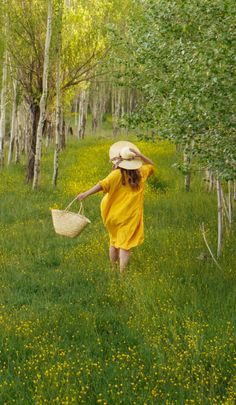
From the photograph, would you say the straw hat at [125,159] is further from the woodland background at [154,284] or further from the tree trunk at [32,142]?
the tree trunk at [32,142]

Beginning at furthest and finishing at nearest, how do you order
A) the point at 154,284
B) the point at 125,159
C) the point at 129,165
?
the point at 125,159 → the point at 129,165 → the point at 154,284

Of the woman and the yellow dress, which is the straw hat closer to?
the woman

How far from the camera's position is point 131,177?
8.52m

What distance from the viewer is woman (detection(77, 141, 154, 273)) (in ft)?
27.8

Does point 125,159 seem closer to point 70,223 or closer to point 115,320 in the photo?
point 70,223

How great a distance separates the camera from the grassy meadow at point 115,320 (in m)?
5.08

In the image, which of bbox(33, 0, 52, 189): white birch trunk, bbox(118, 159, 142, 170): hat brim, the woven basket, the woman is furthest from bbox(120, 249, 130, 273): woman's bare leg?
bbox(33, 0, 52, 189): white birch trunk

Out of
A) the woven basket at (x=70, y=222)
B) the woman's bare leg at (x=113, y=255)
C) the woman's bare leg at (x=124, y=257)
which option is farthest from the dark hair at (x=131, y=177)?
the woman's bare leg at (x=113, y=255)

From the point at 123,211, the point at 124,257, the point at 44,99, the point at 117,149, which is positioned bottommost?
the point at 124,257

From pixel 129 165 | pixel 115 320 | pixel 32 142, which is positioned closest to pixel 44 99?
pixel 32 142

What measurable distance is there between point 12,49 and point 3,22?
3.47 ft

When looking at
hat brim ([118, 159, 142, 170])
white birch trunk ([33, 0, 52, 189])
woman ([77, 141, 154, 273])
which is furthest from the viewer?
white birch trunk ([33, 0, 52, 189])

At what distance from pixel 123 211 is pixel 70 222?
0.91 meters

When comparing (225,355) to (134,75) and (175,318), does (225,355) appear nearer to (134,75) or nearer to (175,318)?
(175,318)
